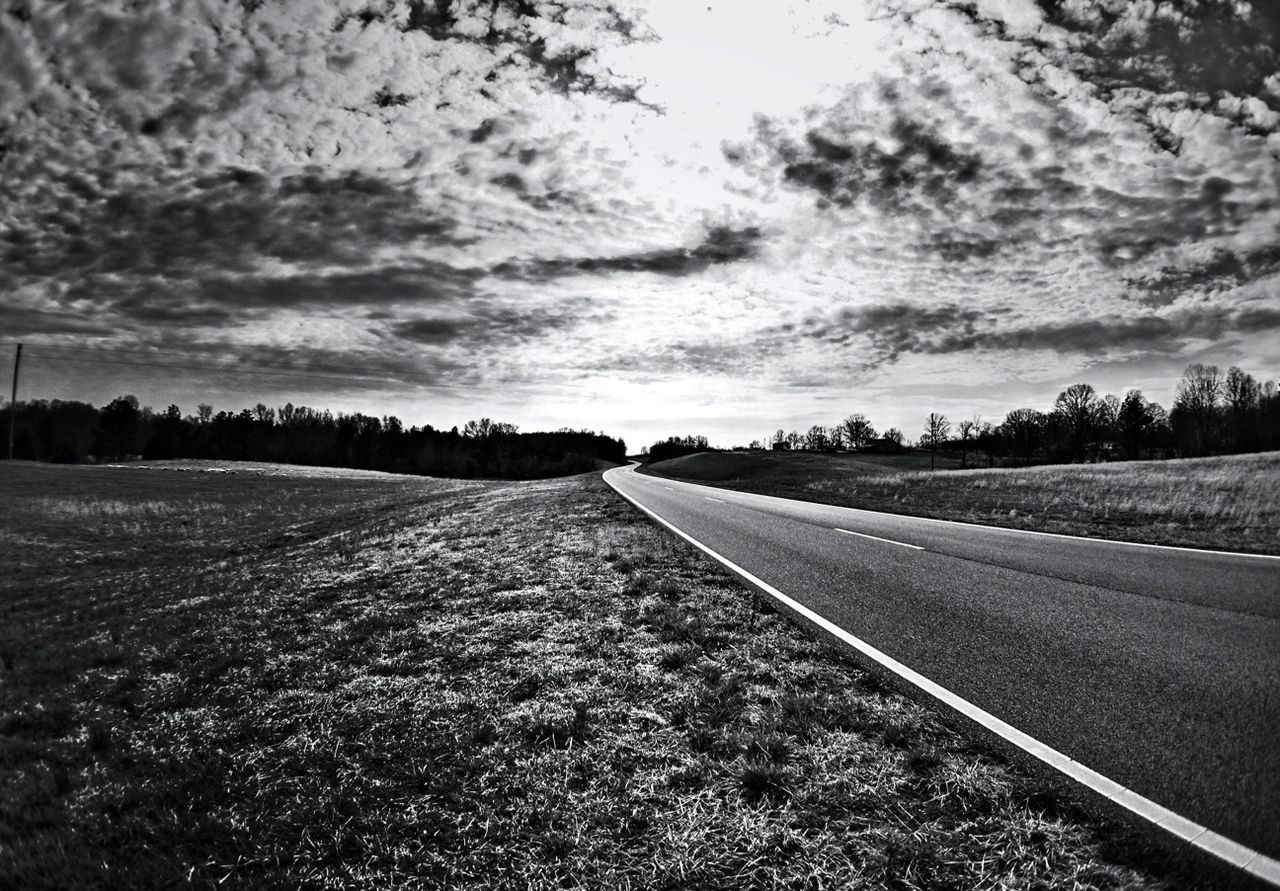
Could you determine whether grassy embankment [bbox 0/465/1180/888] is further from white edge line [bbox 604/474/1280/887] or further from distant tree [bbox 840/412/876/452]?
distant tree [bbox 840/412/876/452]

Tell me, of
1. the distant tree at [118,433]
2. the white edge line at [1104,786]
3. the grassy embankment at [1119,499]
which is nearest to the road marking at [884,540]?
the grassy embankment at [1119,499]

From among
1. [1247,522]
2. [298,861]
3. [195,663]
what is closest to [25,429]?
[195,663]

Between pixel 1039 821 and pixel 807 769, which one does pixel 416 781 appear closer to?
pixel 807 769

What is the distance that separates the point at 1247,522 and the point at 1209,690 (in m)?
17.0

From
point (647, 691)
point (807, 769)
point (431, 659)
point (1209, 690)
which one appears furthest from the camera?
point (431, 659)

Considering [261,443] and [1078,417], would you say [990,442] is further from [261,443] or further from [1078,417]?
[261,443]

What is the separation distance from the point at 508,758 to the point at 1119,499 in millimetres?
28115

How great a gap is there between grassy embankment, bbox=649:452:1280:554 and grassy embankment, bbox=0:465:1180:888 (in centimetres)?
1217

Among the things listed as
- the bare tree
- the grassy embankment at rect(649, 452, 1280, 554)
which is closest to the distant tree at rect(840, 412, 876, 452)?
the bare tree

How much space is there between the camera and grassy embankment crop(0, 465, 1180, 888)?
2.88 meters

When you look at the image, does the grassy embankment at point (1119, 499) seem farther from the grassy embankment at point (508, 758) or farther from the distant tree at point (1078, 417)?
the distant tree at point (1078, 417)

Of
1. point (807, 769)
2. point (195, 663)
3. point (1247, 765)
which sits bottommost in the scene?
point (195, 663)

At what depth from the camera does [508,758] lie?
13.0 ft

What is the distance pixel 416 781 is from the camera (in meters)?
3.84
